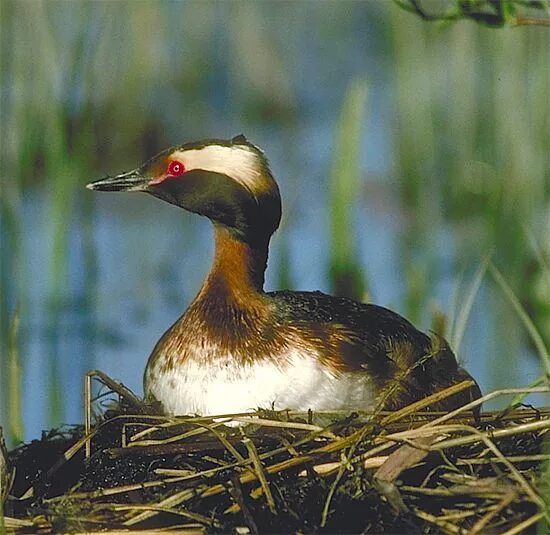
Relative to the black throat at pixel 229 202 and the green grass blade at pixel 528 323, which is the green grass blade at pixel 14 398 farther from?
the green grass blade at pixel 528 323

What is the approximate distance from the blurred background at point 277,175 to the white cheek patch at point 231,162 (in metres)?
0.94

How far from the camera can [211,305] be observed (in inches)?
210

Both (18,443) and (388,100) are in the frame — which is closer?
(18,443)

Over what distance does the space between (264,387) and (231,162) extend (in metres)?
0.88

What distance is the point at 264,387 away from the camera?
4922mm

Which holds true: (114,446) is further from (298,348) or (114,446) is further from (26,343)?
(26,343)

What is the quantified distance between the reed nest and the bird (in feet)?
0.55

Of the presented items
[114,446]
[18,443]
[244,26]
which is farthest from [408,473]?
[244,26]

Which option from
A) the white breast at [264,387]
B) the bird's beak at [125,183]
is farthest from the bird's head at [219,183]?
the white breast at [264,387]

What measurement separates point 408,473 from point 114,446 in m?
0.97

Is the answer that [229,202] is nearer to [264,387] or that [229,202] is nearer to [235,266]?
[235,266]

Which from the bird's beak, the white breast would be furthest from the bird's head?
the white breast

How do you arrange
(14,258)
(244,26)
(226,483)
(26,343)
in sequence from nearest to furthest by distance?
1. (226,483)
2. (14,258)
3. (26,343)
4. (244,26)

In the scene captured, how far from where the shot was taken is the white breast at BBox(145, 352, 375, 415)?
489 centimetres
